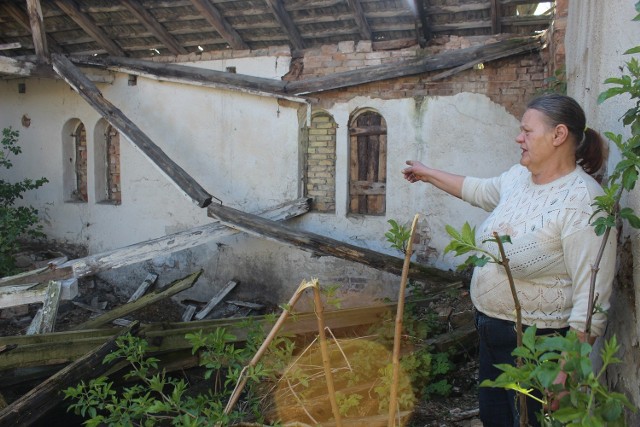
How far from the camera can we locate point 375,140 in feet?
23.3

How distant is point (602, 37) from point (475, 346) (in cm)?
285

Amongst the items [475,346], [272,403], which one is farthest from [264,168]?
[272,403]

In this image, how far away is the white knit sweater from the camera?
2.04 meters

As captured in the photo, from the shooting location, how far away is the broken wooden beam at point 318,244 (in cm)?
600

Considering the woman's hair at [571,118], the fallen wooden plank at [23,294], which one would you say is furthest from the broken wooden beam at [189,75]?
the woman's hair at [571,118]

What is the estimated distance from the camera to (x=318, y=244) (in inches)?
248

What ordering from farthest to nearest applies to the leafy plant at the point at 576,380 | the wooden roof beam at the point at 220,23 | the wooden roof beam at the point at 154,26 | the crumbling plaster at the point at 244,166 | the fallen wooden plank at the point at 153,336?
1. the wooden roof beam at the point at 154,26
2. the wooden roof beam at the point at 220,23
3. the crumbling plaster at the point at 244,166
4. the fallen wooden plank at the point at 153,336
5. the leafy plant at the point at 576,380

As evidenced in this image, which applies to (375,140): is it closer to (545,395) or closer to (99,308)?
(99,308)

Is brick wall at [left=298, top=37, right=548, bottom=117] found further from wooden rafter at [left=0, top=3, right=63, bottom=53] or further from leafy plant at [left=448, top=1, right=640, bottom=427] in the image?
leafy plant at [left=448, top=1, right=640, bottom=427]

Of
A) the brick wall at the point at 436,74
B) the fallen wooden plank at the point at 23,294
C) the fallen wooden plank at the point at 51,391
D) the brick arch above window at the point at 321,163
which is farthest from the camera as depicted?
the brick arch above window at the point at 321,163

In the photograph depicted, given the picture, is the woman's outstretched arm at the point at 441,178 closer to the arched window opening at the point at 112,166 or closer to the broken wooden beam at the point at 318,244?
the broken wooden beam at the point at 318,244

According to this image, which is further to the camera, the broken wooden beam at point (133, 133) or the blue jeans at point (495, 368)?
the broken wooden beam at point (133, 133)

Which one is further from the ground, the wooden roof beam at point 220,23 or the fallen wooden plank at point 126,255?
the wooden roof beam at point 220,23

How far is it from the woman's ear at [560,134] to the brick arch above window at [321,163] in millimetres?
5044
